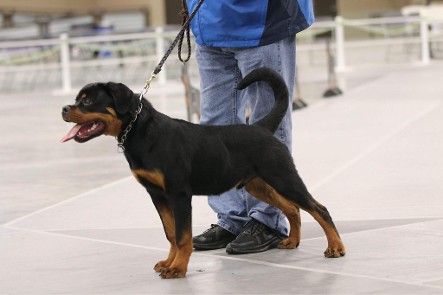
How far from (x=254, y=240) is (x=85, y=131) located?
1.17 meters

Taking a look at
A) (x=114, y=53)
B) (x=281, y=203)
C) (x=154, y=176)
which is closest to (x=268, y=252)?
(x=281, y=203)

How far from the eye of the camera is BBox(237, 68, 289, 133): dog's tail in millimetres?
4691

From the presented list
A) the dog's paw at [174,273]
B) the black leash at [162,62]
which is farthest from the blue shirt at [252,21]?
the dog's paw at [174,273]

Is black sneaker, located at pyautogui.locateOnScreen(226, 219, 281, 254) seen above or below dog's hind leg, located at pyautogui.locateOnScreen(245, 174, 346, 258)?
below

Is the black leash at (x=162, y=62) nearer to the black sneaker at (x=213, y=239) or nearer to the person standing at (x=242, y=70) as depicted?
the person standing at (x=242, y=70)

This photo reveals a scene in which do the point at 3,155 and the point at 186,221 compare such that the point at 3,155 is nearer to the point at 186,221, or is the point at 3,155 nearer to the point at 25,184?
the point at 25,184

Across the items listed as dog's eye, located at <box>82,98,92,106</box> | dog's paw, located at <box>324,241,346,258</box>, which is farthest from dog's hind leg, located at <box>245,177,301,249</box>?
dog's eye, located at <box>82,98,92,106</box>

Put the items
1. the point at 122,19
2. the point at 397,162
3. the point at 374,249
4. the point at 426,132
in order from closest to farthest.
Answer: the point at 374,249
the point at 397,162
the point at 426,132
the point at 122,19

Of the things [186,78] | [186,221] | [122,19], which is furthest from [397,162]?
→ [122,19]

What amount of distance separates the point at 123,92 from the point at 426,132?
18.2 feet

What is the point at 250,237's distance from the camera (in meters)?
4.83

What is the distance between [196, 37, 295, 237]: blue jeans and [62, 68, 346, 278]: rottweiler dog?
15 centimetres

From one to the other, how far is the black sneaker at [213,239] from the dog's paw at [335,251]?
0.61 m

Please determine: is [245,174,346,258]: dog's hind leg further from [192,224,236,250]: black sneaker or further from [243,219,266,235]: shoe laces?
[192,224,236,250]: black sneaker
